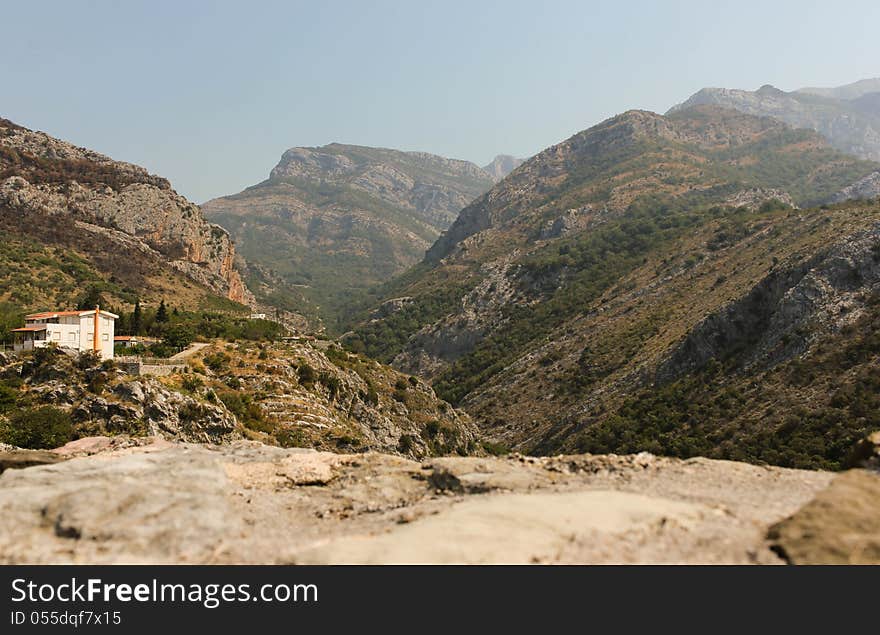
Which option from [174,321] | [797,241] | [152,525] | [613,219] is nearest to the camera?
[152,525]

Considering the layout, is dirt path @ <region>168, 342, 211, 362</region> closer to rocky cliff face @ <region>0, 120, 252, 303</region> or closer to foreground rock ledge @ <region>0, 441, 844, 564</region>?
foreground rock ledge @ <region>0, 441, 844, 564</region>

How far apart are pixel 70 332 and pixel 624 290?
7380 centimetres

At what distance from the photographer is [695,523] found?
29.6 ft

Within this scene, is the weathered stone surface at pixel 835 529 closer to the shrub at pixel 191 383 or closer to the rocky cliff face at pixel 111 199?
the shrub at pixel 191 383

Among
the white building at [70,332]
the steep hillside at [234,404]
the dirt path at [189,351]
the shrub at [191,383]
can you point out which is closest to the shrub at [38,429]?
the steep hillside at [234,404]

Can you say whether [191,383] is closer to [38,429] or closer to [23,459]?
[38,429]

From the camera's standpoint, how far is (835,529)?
8344 mm

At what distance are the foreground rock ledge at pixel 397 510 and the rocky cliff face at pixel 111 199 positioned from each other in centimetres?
10079

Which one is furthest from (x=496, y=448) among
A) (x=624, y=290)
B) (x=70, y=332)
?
(x=624, y=290)

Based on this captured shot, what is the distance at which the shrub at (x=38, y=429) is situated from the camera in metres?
21.7

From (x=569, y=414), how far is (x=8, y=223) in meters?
83.8

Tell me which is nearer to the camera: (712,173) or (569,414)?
(569,414)

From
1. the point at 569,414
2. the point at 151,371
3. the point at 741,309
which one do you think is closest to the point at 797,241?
the point at 741,309
